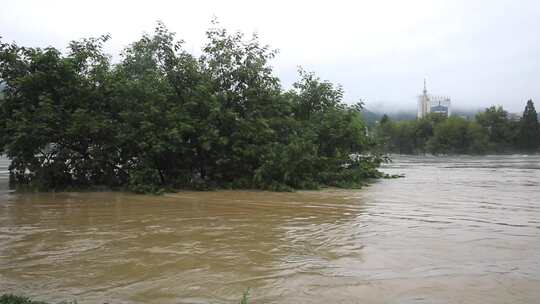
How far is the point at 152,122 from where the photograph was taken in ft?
56.6

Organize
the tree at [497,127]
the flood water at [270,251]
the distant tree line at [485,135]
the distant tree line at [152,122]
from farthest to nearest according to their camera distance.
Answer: the tree at [497,127], the distant tree line at [485,135], the distant tree line at [152,122], the flood water at [270,251]

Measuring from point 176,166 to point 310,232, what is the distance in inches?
388

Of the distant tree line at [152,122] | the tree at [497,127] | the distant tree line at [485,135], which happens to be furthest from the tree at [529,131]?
the distant tree line at [152,122]

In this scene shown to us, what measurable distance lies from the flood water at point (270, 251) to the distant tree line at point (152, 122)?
9.64ft

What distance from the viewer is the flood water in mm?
5891

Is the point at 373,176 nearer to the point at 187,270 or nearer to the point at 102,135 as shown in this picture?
the point at 102,135

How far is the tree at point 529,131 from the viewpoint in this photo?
330 ft

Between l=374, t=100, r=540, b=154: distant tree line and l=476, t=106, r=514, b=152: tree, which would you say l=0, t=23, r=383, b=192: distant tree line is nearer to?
l=374, t=100, r=540, b=154: distant tree line

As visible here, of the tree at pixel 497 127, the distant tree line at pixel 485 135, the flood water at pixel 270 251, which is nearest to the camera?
the flood water at pixel 270 251

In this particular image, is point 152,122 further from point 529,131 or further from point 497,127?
point 497,127

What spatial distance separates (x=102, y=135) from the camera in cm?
1725

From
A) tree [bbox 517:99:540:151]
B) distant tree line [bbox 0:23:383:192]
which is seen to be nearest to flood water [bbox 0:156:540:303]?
distant tree line [bbox 0:23:383:192]

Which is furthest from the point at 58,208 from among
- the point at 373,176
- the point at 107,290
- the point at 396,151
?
the point at 396,151

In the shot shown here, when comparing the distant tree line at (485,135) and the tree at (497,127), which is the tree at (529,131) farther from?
the tree at (497,127)
